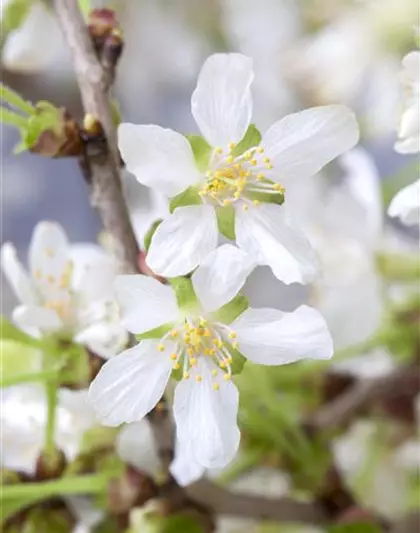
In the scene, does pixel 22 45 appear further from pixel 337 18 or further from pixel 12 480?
pixel 337 18

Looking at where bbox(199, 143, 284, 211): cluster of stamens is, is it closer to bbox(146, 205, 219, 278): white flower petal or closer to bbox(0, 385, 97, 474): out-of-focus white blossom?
bbox(146, 205, 219, 278): white flower petal

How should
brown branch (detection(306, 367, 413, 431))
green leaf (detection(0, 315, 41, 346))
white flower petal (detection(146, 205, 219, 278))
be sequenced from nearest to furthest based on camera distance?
white flower petal (detection(146, 205, 219, 278)), green leaf (detection(0, 315, 41, 346)), brown branch (detection(306, 367, 413, 431))

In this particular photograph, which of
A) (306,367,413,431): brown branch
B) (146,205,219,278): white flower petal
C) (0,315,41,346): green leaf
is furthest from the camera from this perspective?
(306,367,413,431): brown branch

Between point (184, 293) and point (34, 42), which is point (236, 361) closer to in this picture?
point (184, 293)

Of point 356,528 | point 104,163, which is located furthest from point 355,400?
point 104,163

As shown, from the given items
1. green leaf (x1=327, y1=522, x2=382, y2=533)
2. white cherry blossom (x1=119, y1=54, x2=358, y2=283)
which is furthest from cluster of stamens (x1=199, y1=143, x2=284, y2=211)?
green leaf (x1=327, y1=522, x2=382, y2=533)

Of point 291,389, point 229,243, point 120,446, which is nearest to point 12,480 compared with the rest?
point 120,446
